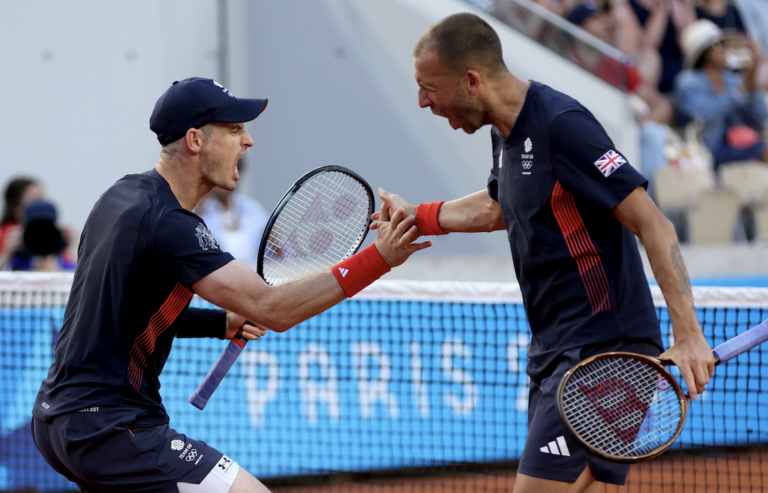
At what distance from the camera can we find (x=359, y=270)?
Result: 3002 millimetres

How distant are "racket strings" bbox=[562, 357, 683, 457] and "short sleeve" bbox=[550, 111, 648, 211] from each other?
0.55 meters

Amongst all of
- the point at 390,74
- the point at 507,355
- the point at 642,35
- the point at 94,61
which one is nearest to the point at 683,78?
the point at 642,35

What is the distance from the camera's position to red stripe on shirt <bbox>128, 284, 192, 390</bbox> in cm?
288

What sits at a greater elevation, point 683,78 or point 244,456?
point 683,78

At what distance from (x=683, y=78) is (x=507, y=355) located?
451 centimetres

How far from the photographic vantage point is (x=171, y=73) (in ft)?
27.2

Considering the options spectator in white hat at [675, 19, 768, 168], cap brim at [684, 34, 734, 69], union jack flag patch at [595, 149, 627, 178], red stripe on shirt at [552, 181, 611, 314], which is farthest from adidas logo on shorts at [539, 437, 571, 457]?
cap brim at [684, 34, 734, 69]

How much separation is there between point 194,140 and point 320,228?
859 mm

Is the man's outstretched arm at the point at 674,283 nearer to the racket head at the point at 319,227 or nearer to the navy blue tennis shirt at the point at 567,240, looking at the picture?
the navy blue tennis shirt at the point at 567,240

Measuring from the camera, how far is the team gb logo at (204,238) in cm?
279

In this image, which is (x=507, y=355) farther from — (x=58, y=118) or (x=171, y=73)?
(x=58, y=118)

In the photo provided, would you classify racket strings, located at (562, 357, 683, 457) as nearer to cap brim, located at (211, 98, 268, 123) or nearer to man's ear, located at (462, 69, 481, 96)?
man's ear, located at (462, 69, 481, 96)

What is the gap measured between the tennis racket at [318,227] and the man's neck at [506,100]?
0.68 metres

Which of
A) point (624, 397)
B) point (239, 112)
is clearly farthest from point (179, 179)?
point (624, 397)
